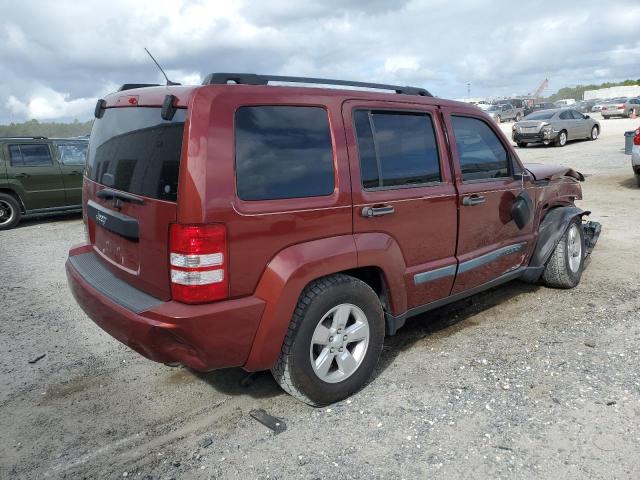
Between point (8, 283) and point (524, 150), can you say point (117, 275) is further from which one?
point (524, 150)

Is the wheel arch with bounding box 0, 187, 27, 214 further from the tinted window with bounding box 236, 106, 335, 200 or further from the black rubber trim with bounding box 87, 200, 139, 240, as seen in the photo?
the tinted window with bounding box 236, 106, 335, 200

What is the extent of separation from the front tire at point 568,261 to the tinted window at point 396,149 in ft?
6.44

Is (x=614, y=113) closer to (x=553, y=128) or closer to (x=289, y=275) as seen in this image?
(x=553, y=128)

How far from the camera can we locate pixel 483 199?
3.88 m

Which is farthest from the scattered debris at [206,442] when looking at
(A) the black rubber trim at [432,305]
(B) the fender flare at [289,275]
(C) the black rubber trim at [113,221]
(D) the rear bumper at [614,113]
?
(D) the rear bumper at [614,113]

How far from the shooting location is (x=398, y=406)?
311 centimetres

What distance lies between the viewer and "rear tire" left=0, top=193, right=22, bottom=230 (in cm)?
973

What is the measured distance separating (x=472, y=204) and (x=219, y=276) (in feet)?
6.84

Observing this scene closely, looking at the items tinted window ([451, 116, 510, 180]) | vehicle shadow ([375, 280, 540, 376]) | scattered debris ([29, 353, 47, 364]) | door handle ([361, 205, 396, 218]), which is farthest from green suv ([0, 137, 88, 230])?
door handle ([361, 205, 396, 218])

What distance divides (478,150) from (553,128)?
18.3 m

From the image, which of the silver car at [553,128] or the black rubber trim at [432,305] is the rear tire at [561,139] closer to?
the silver car at [553,128]

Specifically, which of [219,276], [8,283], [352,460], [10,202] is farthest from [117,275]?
[10,202]

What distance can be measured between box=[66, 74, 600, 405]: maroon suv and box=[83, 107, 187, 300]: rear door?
0.01 m

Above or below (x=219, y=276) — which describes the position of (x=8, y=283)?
below
